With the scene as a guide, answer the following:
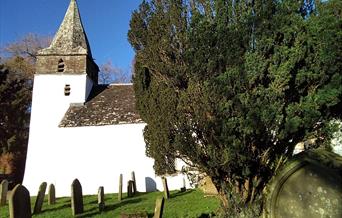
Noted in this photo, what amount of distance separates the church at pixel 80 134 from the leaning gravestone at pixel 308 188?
14981mm

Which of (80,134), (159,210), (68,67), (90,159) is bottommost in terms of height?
(159,210)

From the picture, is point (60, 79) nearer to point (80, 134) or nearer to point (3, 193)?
point (80, 134)

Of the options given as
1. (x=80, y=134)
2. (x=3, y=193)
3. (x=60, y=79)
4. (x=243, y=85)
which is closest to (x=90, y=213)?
(x=3, y=193)

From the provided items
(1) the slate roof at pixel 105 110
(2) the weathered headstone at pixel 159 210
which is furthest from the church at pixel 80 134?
(2) the weathered headstone at pixel 159 210

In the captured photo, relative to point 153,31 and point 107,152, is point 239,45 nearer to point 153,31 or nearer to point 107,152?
point 153,31

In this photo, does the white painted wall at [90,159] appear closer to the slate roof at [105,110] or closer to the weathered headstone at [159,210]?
the slate roof at [105,110]

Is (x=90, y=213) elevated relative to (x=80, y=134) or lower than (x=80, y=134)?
lower

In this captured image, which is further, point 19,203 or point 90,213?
point 90,213

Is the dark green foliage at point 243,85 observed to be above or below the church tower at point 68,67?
below

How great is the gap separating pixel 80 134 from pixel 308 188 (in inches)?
730

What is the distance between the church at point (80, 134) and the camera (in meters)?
20.7

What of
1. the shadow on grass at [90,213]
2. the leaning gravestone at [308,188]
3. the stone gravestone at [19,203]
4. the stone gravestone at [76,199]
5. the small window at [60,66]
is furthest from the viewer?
the small window at [60,66]

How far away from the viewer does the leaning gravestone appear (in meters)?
4.20

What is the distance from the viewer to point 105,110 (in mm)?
22578
